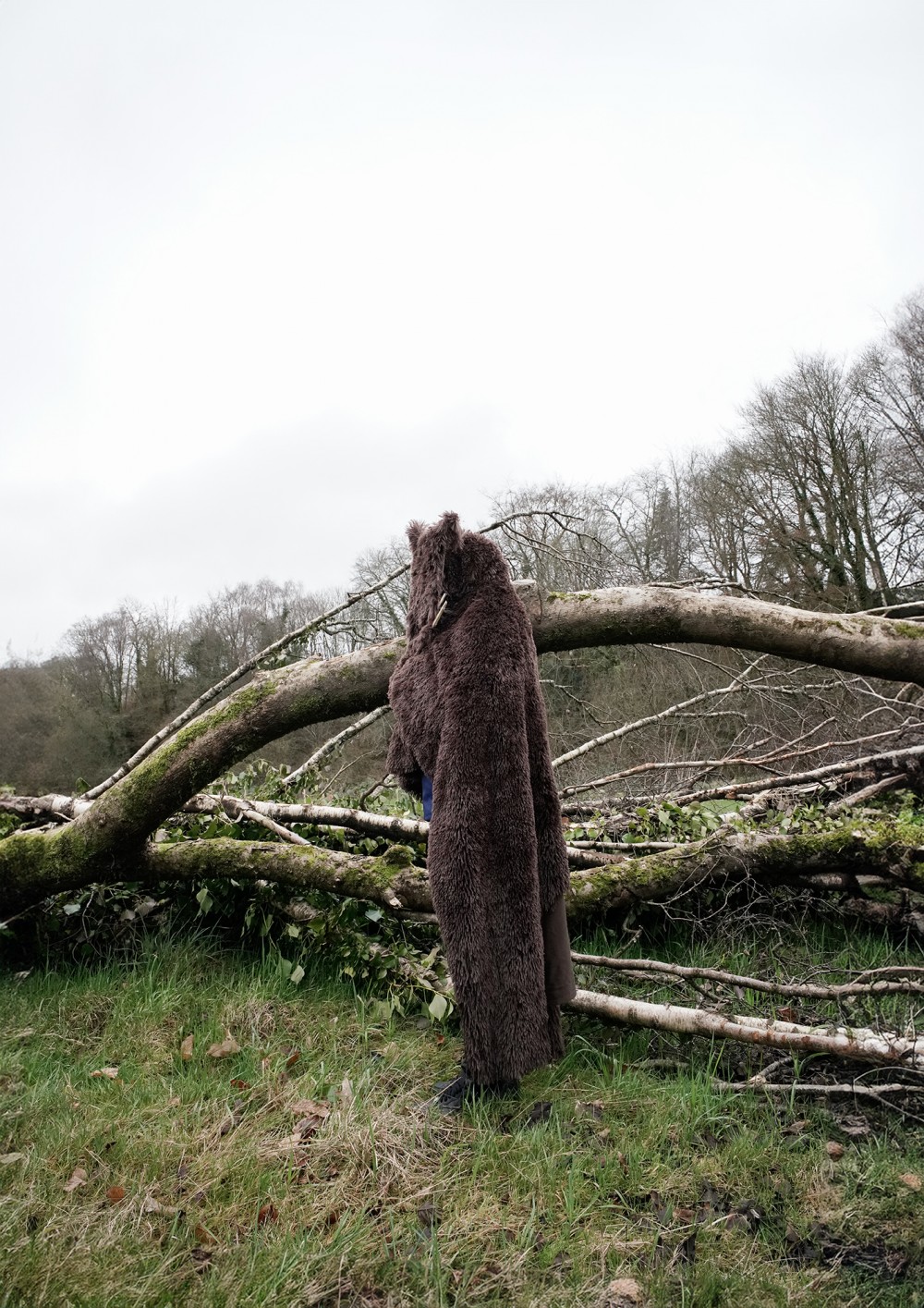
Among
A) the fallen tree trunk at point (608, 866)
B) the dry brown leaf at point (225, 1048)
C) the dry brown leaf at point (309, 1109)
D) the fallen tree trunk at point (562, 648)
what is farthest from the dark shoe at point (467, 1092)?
the fallen tree trunk at point (562, 648)

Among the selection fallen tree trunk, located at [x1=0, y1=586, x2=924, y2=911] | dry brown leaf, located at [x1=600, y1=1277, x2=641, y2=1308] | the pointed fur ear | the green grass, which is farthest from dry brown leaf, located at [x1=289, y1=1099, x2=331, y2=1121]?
the pointed fur ear

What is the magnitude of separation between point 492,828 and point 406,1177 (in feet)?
3.42

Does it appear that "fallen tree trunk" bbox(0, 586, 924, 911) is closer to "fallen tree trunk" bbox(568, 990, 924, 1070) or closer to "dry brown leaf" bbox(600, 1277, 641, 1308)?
"fallen tree trunk" bbox(568, 990, 924, 1070)

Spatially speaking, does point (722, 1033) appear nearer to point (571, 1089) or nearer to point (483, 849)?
point (571, 1089)

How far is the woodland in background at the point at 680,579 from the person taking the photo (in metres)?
9.30

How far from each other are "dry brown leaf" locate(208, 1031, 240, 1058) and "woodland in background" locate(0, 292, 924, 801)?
379 cm

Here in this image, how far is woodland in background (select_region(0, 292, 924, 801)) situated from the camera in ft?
Answer: 30.5

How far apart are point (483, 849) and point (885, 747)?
185 inches

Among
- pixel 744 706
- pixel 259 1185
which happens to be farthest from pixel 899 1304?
pixel 744 706

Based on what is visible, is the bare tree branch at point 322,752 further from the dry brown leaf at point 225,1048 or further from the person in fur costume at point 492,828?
the person in fur costume at point 492,828

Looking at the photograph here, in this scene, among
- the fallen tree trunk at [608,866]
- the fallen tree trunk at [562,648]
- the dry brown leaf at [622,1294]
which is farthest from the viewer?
the fallen tree trunk at [608,866]

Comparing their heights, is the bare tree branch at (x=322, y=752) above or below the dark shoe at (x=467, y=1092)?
above

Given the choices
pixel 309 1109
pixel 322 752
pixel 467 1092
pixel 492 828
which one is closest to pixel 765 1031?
pixel 467 1092

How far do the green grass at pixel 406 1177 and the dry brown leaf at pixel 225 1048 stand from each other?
2 centimetres
